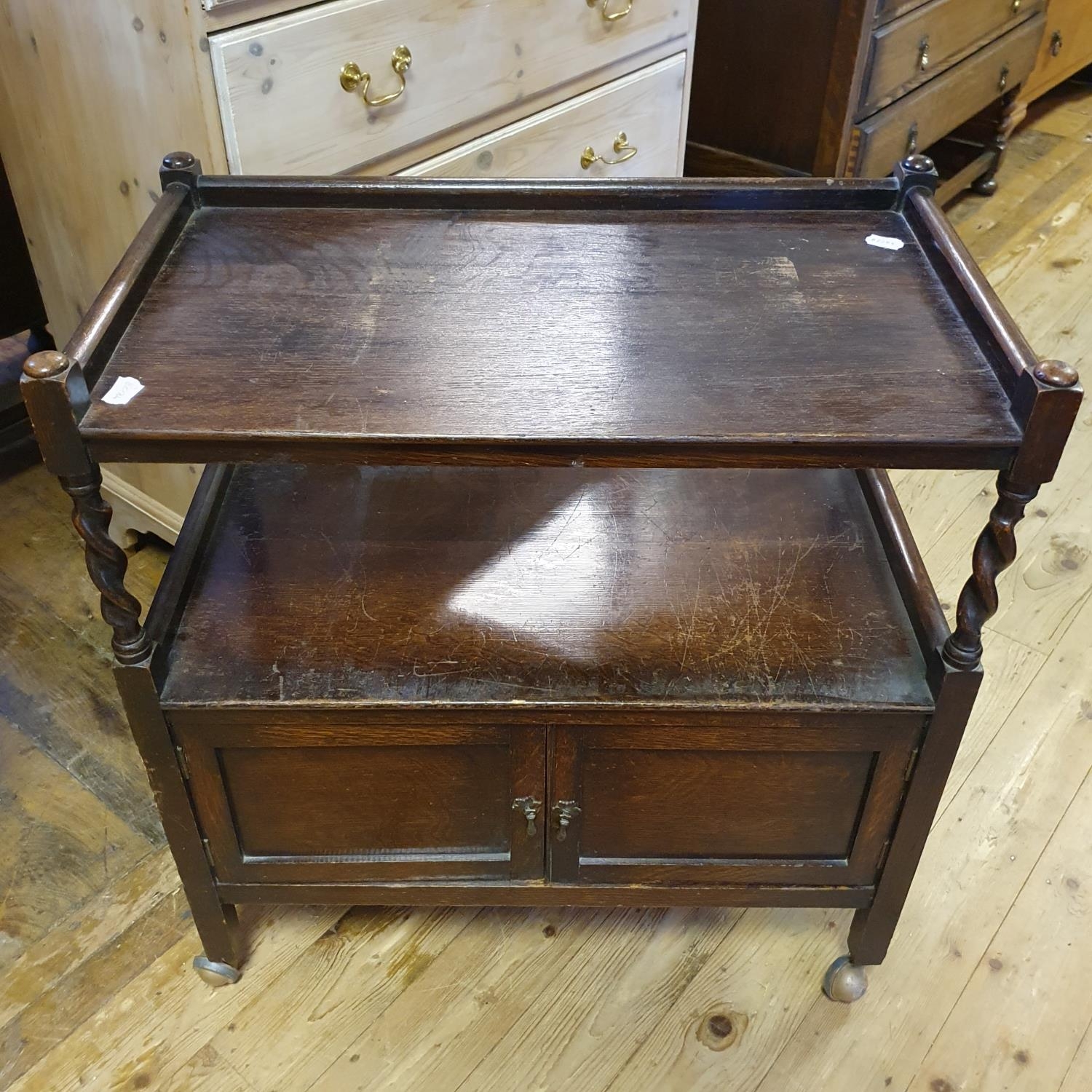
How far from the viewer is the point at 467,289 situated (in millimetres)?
986

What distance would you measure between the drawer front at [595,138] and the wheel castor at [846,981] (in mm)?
971

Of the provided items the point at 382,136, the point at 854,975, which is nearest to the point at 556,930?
the point at 854,975

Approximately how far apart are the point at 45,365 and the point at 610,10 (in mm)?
1048

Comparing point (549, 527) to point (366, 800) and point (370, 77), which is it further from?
point (370, 77)

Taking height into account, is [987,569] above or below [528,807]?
above

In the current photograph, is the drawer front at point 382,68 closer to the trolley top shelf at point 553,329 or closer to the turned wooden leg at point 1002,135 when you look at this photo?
the trolley top shelf at point 553,329

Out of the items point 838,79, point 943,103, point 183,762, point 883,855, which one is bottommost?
point 883,855

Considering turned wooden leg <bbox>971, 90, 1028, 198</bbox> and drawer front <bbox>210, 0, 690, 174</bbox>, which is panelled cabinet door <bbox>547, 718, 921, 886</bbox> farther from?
turned wooden leg <bbox>971, 90, 1028, 198</bbox>

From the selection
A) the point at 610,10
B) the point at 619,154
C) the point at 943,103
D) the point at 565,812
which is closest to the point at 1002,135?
the point at 943,103

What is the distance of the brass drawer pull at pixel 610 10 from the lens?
4.86 feet

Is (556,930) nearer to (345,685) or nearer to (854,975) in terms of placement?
(854,975)

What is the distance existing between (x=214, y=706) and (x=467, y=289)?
1.41 feet

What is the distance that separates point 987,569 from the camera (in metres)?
0.90

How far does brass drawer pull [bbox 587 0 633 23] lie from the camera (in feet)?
4.86
